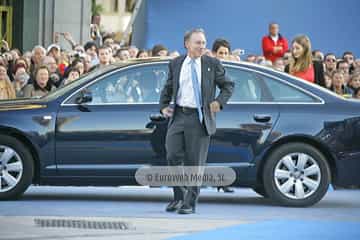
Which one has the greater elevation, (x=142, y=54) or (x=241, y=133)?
(x=142, y=54)

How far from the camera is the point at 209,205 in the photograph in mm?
13977

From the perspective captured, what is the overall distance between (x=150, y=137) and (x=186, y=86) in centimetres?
100

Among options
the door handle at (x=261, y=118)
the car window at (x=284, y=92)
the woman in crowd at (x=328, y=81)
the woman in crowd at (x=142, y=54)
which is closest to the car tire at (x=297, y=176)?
the door handle at (x=261, y=118)

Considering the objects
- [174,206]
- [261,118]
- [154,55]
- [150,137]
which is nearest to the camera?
[174,206]

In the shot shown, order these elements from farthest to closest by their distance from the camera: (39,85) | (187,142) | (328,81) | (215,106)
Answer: (328,81) → (39,85) → (187,142) → (215,106)

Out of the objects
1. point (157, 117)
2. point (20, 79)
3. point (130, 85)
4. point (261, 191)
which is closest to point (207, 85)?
point (157, 117)

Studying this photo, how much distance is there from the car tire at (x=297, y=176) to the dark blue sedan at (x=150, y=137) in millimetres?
11

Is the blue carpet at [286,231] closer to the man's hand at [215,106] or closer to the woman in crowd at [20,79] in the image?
the man's hand at [215,106]

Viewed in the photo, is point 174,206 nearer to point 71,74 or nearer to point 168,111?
point 168,111

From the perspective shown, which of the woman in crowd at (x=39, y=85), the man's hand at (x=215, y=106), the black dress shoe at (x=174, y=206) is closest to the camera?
the man's hand at (x=215, y=106)

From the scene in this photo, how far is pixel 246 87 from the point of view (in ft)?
46.1

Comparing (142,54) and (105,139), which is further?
(142,54)

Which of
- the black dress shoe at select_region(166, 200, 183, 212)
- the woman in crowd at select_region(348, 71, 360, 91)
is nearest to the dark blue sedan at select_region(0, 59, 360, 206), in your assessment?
the black dress shoe at select_region(166, 200, 183, 212)

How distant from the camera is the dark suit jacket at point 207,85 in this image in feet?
41.9
